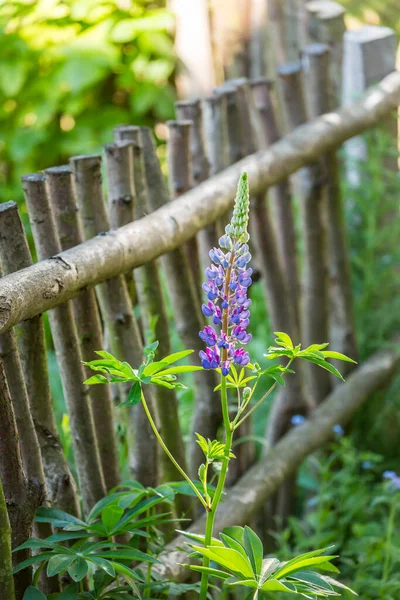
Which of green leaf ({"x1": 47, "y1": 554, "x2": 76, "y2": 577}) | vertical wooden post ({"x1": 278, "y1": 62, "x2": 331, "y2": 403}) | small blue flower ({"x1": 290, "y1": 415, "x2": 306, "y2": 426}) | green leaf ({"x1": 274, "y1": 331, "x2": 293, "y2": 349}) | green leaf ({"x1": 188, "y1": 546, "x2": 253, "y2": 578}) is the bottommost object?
small blue flower ({"x1": 290, "y1": 415, "x2": 306, "y2": 426})

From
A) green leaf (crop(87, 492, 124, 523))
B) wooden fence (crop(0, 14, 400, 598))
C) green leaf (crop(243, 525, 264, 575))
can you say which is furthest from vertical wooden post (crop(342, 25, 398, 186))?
green leaf (crop(243, 525, 264, 575))

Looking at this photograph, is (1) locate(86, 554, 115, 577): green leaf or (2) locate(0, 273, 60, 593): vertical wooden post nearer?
(1) locate(86, 554, 115, 577): green leaf

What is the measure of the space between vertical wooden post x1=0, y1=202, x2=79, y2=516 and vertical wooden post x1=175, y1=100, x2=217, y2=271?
848mm

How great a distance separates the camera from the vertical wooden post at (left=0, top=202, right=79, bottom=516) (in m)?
1.61

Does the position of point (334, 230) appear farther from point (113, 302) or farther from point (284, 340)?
point (284, 340)

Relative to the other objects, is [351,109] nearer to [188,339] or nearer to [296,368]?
[296,368]

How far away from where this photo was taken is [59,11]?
5.23 metres

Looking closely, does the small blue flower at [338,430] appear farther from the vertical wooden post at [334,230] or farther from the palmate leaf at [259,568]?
the palmate leaf at [259,568]

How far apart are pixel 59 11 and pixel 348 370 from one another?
119 inches

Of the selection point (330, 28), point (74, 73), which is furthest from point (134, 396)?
point (74, 73)

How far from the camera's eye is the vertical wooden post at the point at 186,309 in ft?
7.42

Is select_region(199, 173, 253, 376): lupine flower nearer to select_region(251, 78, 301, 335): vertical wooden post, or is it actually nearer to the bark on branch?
the bark on branch

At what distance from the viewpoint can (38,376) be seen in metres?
1.72

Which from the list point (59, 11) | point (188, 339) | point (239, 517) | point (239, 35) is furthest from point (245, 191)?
point (59, 11)
